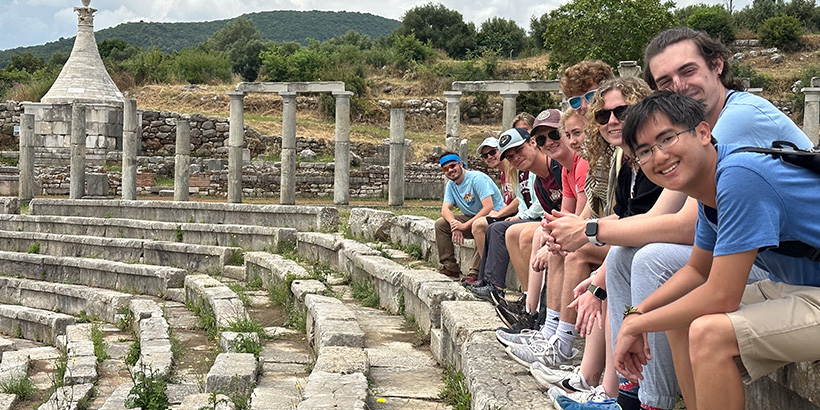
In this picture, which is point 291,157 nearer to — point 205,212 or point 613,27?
point 205,212

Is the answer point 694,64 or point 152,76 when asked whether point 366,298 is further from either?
point 152,76

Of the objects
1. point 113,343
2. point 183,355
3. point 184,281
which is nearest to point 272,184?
point 184,281

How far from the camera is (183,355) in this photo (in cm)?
780

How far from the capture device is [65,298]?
41.0 ft

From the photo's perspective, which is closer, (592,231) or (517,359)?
(592,231)

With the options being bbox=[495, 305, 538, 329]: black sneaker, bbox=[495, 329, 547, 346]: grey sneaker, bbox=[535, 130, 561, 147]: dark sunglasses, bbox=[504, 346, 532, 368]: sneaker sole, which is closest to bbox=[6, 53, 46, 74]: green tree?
bbox=[535, 130, 561, 147]: dark sunglasses

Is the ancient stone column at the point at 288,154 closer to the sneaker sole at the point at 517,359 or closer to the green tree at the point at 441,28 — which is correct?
the sneaker sole at the point at 517,359

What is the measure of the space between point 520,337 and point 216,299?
524 cm

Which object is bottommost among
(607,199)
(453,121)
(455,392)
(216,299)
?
(216,299)

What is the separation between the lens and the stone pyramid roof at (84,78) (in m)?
27.2

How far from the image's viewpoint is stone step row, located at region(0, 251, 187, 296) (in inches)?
480

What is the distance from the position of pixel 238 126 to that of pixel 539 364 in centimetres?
1789

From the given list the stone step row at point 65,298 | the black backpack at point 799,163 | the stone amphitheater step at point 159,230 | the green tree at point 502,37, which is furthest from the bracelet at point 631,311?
the green tree at point 502,37

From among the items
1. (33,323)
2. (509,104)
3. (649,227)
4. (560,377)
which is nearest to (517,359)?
(560,377)
